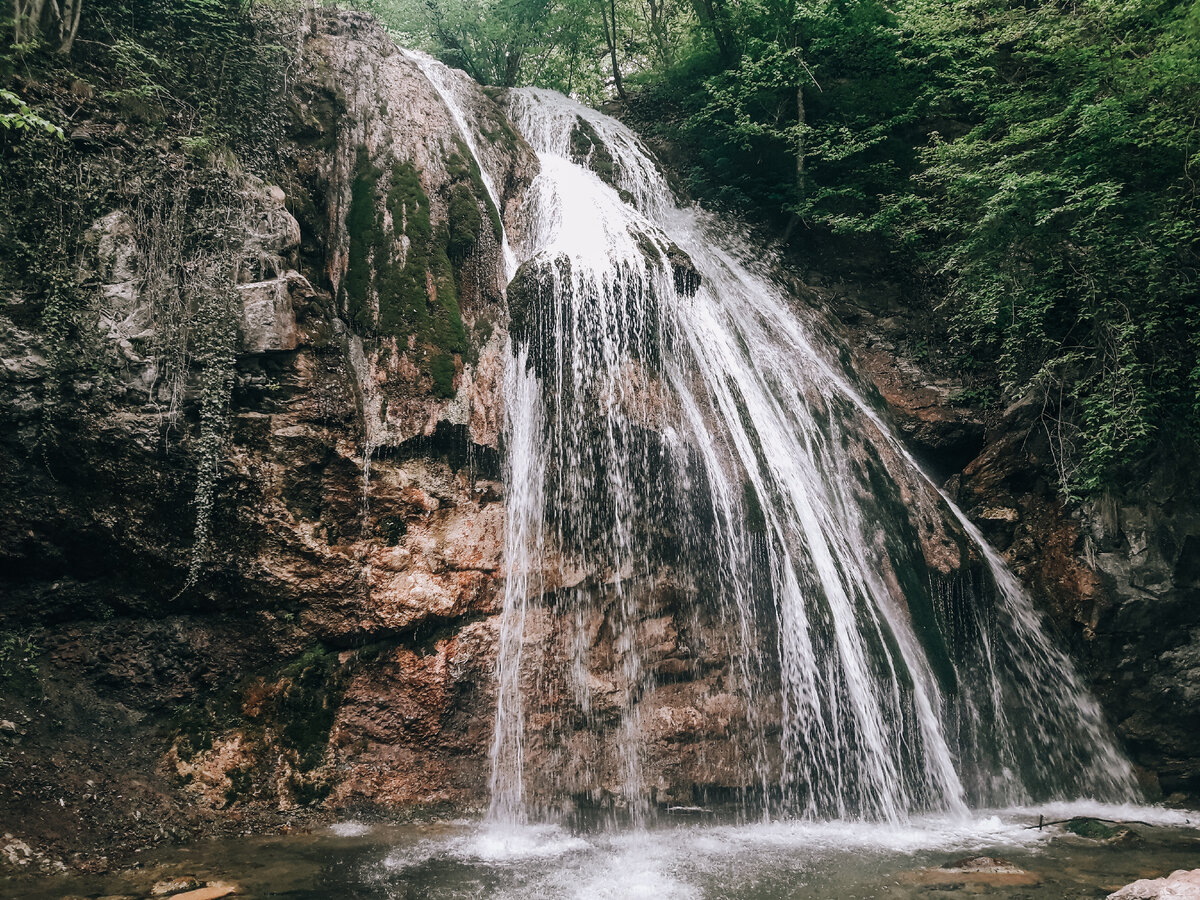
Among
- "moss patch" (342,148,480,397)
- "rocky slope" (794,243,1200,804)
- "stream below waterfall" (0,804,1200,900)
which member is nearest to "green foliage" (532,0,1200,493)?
"rocky slope" (794,243,1200,804)

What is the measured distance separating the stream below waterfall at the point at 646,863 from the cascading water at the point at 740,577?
1.58 ft

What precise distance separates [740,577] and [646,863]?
2.62 m

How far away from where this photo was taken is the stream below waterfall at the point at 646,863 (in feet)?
13.6

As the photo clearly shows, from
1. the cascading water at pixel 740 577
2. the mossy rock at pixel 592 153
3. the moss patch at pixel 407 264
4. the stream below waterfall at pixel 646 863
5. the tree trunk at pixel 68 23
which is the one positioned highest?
the mossy rock at pixel 592 153

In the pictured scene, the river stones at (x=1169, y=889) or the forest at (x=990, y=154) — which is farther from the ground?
the forest at (x=990, y=154)

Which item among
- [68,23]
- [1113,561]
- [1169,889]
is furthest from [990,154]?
[68,23]

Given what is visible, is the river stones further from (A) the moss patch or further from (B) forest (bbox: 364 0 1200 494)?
(A) the moss patch

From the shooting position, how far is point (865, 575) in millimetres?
7074

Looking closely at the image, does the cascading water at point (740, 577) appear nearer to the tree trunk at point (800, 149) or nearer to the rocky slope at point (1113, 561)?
the rocky slope at point (1113, 561)

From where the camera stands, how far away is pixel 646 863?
4.74 m

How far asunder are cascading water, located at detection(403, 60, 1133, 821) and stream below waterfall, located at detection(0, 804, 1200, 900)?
0.48 m

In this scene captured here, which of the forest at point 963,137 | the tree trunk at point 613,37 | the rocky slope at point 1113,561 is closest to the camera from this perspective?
the forest at point 963,137

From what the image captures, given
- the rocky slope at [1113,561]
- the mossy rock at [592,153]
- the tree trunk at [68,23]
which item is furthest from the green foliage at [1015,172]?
the tree trunk at [68,23]

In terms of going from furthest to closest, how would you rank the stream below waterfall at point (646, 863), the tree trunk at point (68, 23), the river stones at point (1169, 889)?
the tree trunk at point (68, 23) < the stream below waterfall at point (646, 863) < the river stones at point (1169, 889)
